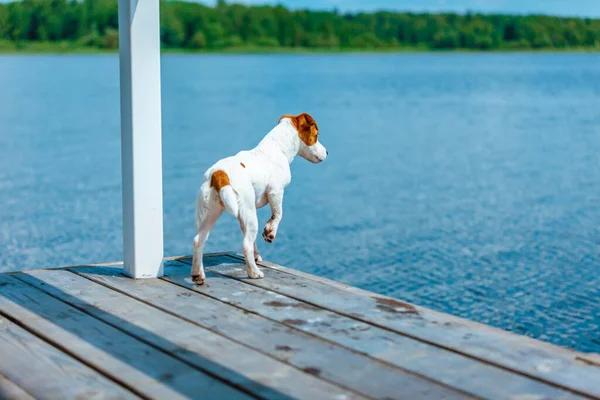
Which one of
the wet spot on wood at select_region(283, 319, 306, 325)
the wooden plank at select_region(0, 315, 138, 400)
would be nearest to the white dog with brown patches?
the wet spot on wood at select_region(283, 319, 306, 325)

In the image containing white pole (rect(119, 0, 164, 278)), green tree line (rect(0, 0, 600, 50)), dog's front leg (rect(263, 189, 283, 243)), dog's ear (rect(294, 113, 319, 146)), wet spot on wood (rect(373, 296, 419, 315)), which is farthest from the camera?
green tree line (rect(0, 0, 600, 50))

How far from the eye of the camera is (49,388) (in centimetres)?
275

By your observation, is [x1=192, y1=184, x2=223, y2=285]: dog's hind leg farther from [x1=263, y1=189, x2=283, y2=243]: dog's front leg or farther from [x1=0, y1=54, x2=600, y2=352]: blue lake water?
[x1=0, y1=54, x2=600, y2=352]: blue lake water

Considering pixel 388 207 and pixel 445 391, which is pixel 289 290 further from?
pixel 388 207

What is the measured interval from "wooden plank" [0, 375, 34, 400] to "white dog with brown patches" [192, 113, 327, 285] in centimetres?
130

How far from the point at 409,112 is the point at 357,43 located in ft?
183

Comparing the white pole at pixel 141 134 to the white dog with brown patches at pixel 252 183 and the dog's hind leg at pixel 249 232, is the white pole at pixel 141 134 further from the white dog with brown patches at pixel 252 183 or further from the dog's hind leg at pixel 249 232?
Answer: the dog's hind leg at pixel 249 232

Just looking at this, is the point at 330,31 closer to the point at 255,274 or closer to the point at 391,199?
the point at 391,199

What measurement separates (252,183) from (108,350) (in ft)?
4.02

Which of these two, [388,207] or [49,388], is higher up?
[49,388]

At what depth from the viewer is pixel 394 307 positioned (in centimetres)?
366

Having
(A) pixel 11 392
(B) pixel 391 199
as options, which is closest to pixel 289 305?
(A) pixel 11 392

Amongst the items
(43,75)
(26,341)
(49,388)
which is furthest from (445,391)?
(43,75)

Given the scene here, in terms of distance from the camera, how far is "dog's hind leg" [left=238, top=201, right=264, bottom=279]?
4012mm
